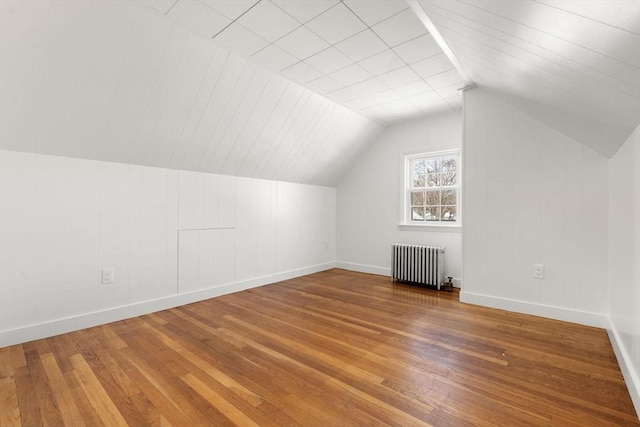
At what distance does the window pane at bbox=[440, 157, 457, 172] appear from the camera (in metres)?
4.18

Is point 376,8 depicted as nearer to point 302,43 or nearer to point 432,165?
point 302,43

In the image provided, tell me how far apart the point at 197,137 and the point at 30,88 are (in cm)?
125

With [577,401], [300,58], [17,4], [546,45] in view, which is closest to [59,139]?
[17,4]

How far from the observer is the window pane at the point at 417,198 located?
449cm

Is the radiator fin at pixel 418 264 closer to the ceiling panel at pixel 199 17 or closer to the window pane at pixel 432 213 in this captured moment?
the window pane at pixel 432 213

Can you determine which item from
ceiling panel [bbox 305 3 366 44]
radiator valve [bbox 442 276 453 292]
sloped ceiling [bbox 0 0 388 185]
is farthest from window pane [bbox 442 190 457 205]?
ceiling panel [bbox 305 3 366 44]

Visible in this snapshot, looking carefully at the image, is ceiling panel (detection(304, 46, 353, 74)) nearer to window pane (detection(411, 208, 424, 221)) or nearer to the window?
the window

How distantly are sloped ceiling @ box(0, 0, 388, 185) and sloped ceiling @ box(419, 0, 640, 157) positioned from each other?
1.73 metres

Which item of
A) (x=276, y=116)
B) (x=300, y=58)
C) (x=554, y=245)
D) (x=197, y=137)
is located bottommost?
(x=554, y=245)

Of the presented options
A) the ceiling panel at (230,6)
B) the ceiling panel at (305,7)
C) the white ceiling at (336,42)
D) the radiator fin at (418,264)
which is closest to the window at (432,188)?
the radiator fin at (418,264)

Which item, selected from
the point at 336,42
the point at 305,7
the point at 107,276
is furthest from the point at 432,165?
the point at 107,276

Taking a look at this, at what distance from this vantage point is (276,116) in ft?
10.9

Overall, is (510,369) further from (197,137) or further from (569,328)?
(197,137)

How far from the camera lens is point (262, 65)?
2.73m
